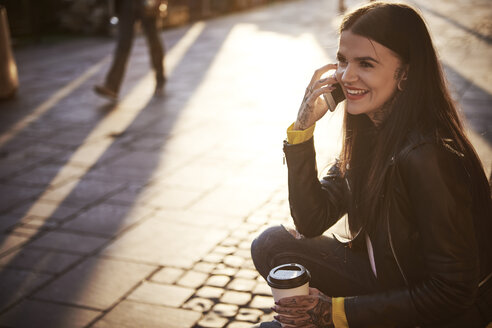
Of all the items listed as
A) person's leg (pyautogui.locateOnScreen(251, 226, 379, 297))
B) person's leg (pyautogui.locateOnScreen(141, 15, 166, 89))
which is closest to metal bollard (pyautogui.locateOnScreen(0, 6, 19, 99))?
person's leg (pyautogui.locateOnScreen(141, 15, 166, 89))

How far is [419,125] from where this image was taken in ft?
6.29

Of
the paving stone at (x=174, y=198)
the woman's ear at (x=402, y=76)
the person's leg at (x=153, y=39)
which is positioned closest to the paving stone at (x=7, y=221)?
the paving stone at (x=174, y=198)

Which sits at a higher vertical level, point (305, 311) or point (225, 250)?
point (305, 311)

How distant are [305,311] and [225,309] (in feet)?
3.70

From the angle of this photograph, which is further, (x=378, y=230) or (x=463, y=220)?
(x=378, y=230)

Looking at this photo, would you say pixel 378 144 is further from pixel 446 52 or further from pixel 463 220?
pixel 446 52

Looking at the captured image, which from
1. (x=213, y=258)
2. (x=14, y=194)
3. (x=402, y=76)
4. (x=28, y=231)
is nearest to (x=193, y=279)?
(x=213, y=258)

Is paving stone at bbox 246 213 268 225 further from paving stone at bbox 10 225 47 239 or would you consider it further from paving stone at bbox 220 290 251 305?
paving stone at bbox 10 225 47 239

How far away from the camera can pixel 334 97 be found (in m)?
2.30

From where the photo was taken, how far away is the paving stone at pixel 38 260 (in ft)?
11.6

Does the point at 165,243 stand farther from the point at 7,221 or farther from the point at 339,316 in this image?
the point at 339,316

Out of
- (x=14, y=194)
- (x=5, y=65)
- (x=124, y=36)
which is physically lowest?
(x=14, y=194)

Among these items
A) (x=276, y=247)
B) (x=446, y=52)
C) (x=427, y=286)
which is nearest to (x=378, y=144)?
(x=427, y=286)

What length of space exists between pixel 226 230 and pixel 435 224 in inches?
89.2
